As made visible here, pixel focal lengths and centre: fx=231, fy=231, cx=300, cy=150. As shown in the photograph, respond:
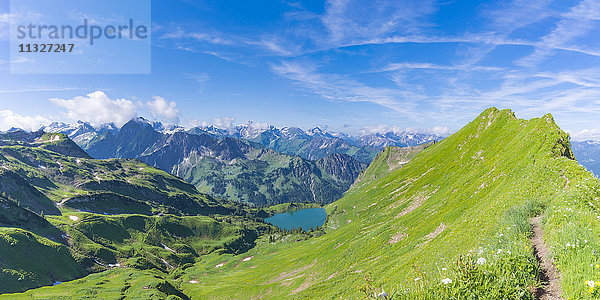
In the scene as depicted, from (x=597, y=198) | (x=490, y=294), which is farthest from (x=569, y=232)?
(x=597, y=198)

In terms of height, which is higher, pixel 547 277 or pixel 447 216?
pixel 547 277

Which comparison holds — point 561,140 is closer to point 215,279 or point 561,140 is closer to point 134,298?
point 134,298

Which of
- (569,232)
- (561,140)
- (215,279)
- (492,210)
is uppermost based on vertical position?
(561,140)

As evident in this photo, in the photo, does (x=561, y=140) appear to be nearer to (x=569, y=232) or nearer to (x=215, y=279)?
(x=569, y=232)

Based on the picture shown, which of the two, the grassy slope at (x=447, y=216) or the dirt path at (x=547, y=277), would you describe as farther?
the grassy slope at (x=447, y=216)

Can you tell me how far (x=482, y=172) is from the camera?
59656 mm

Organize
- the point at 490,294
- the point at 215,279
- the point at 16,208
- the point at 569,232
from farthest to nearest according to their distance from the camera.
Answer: the point at 16,208
the point at 215,279
the point at 569,232
the point at 490,294

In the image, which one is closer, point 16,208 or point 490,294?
point 490,294

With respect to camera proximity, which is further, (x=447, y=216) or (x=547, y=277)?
(x=447, y=216)

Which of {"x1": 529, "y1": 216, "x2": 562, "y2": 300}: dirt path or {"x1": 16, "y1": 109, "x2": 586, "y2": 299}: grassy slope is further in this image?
{"x1": 16, "y1": 109, "x2": 586, "y2": 299}: grassy slope

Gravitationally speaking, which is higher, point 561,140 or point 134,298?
point 561,140

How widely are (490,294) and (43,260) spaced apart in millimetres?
204555

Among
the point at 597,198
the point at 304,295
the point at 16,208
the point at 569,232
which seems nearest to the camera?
the point at 569,232

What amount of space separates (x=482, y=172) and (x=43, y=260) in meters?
213
